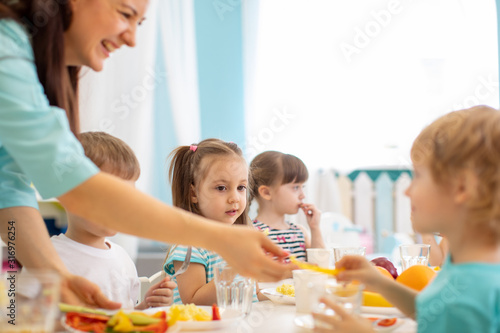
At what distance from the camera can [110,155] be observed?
1.47 meters

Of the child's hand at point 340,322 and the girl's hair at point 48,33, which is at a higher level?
the girl's hair at point 48,33

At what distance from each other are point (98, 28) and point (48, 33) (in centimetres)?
8

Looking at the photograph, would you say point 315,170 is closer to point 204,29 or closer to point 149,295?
point 204,29

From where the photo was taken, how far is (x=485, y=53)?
11.0 feet

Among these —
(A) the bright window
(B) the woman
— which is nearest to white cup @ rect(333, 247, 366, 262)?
(B) the woman

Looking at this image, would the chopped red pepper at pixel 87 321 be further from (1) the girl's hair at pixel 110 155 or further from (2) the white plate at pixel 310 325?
(1) the girl's hair at pixel 110 155

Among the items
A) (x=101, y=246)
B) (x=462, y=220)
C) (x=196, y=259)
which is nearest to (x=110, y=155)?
(x=101, y=246)

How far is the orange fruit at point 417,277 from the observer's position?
102cm

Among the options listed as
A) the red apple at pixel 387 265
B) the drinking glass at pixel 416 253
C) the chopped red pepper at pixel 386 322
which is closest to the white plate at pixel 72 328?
the chopped red pepper at pixel 386 322

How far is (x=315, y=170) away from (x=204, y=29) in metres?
1.16

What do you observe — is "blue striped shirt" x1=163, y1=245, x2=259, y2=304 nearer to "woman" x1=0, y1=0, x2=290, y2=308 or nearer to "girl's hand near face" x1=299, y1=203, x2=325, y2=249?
"woman" x1=0, y1=0, x2=290, y2=308

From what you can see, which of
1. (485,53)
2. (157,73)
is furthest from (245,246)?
(485,53)

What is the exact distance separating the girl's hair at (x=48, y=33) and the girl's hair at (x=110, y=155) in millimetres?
582

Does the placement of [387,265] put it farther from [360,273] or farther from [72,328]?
[72,328]
